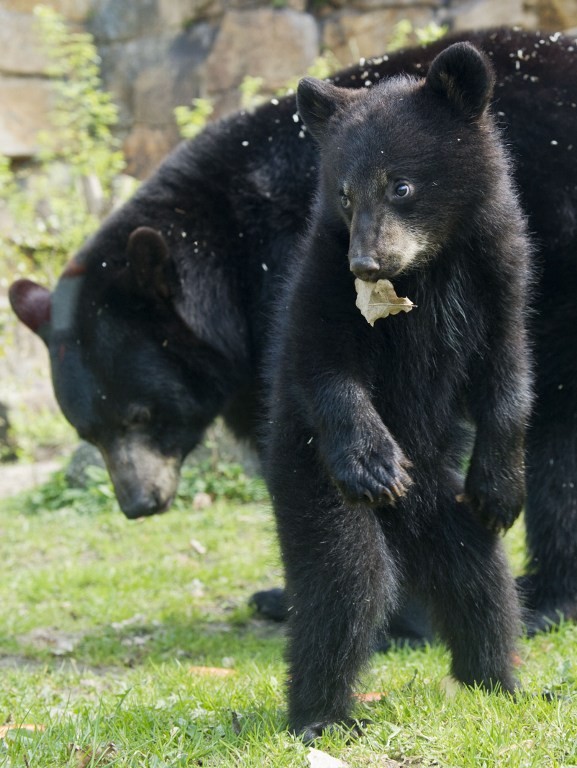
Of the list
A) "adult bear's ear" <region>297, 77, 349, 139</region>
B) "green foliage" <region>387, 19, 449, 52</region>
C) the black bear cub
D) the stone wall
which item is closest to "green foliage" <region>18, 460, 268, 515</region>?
"green foliage" <region>387, 19, 449, 52</region>

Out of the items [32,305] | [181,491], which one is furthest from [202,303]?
[181,491]

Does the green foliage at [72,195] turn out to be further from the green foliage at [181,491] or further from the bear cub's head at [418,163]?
the bear cub's head at [418,163]

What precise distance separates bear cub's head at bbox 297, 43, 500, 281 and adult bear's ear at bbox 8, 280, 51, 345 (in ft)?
8.65

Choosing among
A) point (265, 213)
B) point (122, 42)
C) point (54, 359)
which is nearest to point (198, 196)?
point (265, 213)

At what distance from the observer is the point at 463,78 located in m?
3.16

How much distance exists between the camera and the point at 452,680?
351 cm

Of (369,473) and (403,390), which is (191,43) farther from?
(369,473)

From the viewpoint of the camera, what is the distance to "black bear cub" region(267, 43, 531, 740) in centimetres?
311

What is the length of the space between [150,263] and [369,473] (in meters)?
2.43

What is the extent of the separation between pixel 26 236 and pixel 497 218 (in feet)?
27.6

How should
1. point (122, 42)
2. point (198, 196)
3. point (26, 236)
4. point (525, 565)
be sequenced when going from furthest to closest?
point (122, 42), point (26, 236), point (198, 196), point (525, 565)

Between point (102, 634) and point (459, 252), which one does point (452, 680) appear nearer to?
point (459, 252)

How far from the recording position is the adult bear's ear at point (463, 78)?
312cm

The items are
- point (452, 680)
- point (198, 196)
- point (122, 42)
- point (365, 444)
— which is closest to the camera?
point (365, 444)
